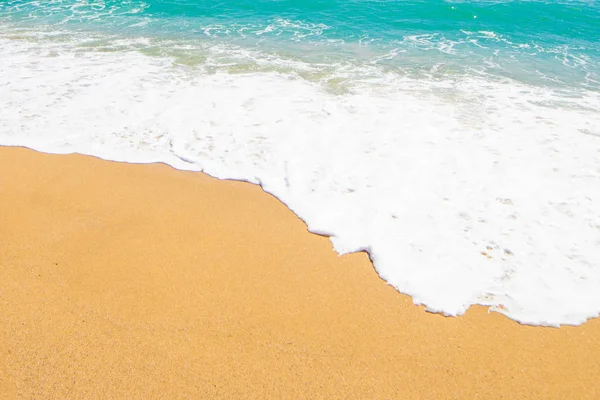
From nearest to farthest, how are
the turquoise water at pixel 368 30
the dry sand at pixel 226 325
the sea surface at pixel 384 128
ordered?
the dry sand at pixel 226 325 → the sea surface at pixel 384 128 → the turquoise water at pixel 368 30

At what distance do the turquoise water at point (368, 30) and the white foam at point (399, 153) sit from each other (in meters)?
1.98

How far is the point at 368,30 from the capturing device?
14891mm

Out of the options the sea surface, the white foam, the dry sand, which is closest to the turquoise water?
the sea surface

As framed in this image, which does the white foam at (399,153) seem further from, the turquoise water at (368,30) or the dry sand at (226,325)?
the turquoise water at (368,30)

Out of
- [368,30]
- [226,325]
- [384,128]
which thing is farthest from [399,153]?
[368,30]

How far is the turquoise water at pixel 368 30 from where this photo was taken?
11.6 meters

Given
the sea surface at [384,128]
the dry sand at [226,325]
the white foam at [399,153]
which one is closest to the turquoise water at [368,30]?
the sea surface at [384,128]

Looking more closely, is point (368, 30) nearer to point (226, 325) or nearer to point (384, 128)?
point (384, 128)

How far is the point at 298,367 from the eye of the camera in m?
3.20

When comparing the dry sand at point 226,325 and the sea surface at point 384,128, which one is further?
the sea surface at point 384,128

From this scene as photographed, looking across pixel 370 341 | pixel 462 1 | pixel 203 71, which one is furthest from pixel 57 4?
pixel 370 341

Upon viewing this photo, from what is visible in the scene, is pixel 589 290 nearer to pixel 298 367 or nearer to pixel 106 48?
pixel 298 367

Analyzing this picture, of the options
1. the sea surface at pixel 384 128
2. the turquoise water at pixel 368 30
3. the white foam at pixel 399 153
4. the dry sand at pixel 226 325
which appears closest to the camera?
the dry sand at pixel 226 325

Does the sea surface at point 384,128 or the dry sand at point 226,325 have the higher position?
the sea surface at point 384,128
